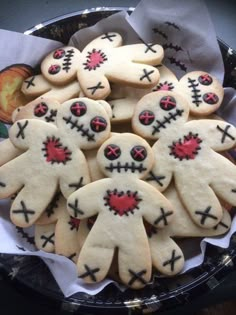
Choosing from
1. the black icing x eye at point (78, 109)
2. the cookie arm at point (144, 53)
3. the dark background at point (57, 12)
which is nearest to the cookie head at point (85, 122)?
the black icing x eye at point (78, 109)

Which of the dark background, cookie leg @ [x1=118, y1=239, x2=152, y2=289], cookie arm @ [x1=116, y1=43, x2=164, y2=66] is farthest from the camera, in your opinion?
the dark background

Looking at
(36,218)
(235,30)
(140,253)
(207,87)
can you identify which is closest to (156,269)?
(140,253)

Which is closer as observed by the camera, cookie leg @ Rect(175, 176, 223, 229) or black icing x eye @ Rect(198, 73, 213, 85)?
cookie leg @ Rect(175, 176, 223, 229)

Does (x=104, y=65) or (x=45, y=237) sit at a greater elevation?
(x=104, y=65)

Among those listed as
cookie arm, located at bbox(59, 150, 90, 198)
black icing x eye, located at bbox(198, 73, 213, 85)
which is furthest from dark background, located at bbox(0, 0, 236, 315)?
cookie arm, located at bbox(59, 150, 90, 198)

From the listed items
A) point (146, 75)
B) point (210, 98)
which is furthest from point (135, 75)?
point (210, 98)

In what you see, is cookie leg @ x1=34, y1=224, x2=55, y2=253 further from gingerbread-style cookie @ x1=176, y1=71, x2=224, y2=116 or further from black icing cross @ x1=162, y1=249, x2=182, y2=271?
gingerbread-style cookie @ x1=176, y1=71, x2=224, y2=116

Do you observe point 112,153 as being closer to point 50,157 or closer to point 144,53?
point 50,157
